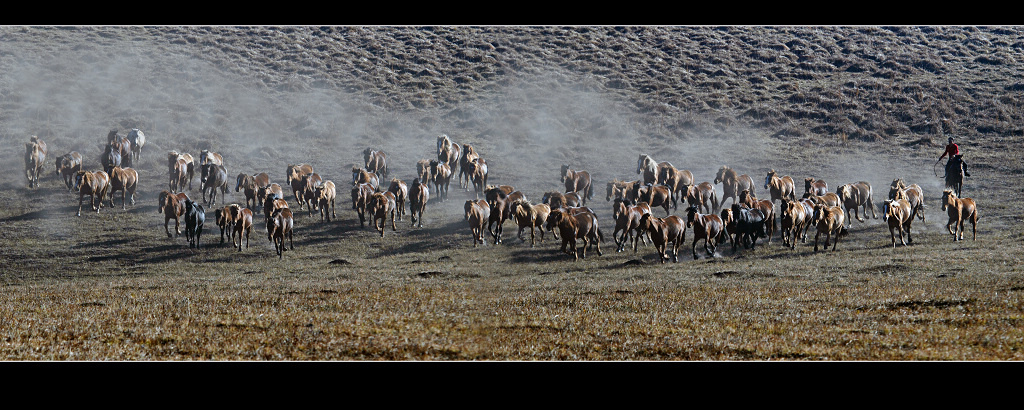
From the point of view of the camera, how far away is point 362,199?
31953mm

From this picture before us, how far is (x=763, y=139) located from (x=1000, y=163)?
14736 mm

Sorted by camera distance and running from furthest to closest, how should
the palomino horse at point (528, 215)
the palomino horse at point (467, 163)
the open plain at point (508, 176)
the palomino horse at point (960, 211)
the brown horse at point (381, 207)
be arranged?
1. the palomino horse at point (467, 163)
2. the brown horse at point (381, 207)
3. the palomino horse at point (528, 215)
4. the palomino horse at point (960, 211)
5. the open plain at point (508, 176)

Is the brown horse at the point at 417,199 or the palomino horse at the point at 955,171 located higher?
the palomino horse at the point at 955,171

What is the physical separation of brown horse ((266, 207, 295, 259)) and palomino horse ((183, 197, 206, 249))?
2468mm

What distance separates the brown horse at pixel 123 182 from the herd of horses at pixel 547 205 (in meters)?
0.04

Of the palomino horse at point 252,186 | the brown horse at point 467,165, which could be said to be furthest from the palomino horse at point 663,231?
the palomino horse at point 252,186

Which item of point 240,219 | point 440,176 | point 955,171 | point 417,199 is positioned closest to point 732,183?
point 955,171

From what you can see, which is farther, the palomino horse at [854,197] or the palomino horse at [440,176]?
the palomino horse at [440,176]

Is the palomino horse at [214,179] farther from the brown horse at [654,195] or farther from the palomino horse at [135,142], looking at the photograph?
the brown horse at [654,195]

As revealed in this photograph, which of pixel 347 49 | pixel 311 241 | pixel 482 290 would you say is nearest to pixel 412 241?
pixel 311 241

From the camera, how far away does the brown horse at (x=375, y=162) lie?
142 ft

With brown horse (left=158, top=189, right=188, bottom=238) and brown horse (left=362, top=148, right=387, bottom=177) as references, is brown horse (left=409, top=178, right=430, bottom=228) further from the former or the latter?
brown horse (left=362, top=148, right=387, bottom=177)

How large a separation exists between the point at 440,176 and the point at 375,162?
5.67 m

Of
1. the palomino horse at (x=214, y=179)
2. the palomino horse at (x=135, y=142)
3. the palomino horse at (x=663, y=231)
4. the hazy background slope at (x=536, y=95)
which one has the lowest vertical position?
the palomino horse at (x=663, y=231)
